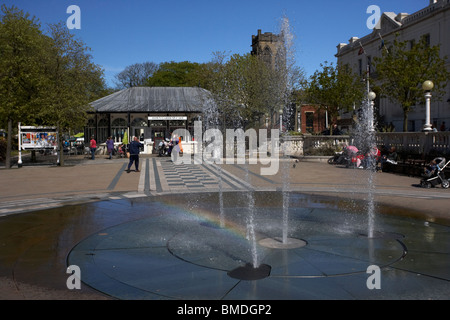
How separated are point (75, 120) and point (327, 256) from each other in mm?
20983

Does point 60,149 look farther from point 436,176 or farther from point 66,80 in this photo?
point 436,176

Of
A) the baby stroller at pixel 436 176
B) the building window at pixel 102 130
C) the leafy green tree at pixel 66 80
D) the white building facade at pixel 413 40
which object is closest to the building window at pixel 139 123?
the building window at pixel 102 130

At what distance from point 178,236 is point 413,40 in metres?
38.2

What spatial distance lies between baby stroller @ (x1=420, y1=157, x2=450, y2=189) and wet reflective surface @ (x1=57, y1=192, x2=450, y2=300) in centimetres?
450

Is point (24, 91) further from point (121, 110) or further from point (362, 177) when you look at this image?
point (362, 177)

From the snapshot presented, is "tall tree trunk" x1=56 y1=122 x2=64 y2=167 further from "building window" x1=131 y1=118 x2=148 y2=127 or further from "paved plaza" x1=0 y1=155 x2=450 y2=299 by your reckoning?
"building window" x1=131 y1=118 x2=148 y2=127

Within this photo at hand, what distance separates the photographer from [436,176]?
13.6 metres

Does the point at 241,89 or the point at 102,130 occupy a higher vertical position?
the point at 241,89

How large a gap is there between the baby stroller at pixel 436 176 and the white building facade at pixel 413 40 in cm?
1965

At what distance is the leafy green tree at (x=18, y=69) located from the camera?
2208 centimetres

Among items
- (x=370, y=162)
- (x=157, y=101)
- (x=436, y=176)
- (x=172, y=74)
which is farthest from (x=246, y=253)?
(x=172, y=74)

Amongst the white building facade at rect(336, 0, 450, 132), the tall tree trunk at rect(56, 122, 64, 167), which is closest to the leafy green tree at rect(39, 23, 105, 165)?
the tall tree trunk at rect(56, 122, 64, 167)

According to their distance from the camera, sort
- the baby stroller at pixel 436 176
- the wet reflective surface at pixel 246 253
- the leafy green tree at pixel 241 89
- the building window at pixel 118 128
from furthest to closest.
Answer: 1. the building window at pixel 118 128
2. the leafy green tree at pixel 241 89
3. the baby stroller at pixel 436 176
4. the wet reflective surface at pixel 246 253

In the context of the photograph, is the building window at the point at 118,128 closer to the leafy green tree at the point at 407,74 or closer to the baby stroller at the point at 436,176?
the leafy green tree at the point at 407,74
